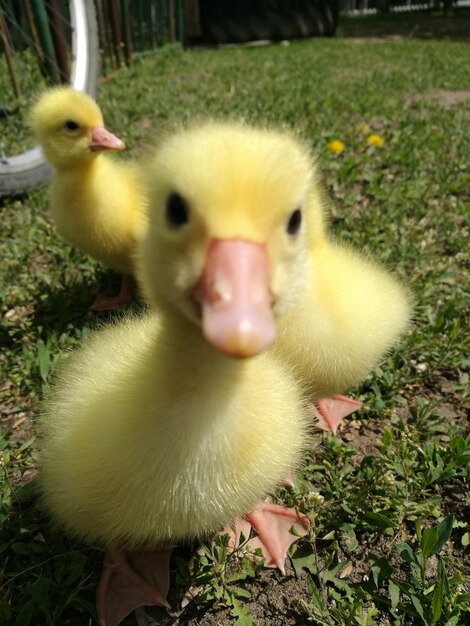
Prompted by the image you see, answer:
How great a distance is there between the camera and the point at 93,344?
1609 millimetres

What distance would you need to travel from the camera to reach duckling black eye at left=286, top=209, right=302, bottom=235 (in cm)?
101

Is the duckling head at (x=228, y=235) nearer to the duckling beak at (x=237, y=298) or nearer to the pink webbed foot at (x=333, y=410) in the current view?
the duckling beak at (x=237, y=298)

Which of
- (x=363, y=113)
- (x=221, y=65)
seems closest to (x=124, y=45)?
(x=221, y=65)

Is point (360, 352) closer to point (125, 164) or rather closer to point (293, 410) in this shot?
point (293, 410)

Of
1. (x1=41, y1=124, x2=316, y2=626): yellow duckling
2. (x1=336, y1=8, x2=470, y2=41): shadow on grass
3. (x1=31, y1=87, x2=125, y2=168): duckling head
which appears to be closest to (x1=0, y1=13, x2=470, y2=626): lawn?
(x1=41, y1=124, x2=316, y2=626): yellow duckling

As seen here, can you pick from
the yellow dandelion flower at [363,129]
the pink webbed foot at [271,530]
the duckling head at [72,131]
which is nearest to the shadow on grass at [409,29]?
the yellow dandelion flower at [363,129]

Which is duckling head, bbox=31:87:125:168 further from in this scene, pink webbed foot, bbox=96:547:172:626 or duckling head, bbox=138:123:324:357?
pink webbed foot, bbox=96:547:172:626

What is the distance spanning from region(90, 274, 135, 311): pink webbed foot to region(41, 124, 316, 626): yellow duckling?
2.81 feet

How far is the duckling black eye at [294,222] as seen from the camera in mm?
1015

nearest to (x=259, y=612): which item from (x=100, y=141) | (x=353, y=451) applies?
(x=353, y=451)

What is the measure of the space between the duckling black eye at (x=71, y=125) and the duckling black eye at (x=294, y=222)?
1.70 m

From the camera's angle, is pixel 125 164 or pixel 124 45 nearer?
pixel 125 164

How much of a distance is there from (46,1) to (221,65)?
4.44 m

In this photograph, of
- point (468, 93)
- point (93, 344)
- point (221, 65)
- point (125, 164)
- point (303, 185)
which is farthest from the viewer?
point (221, 65)
